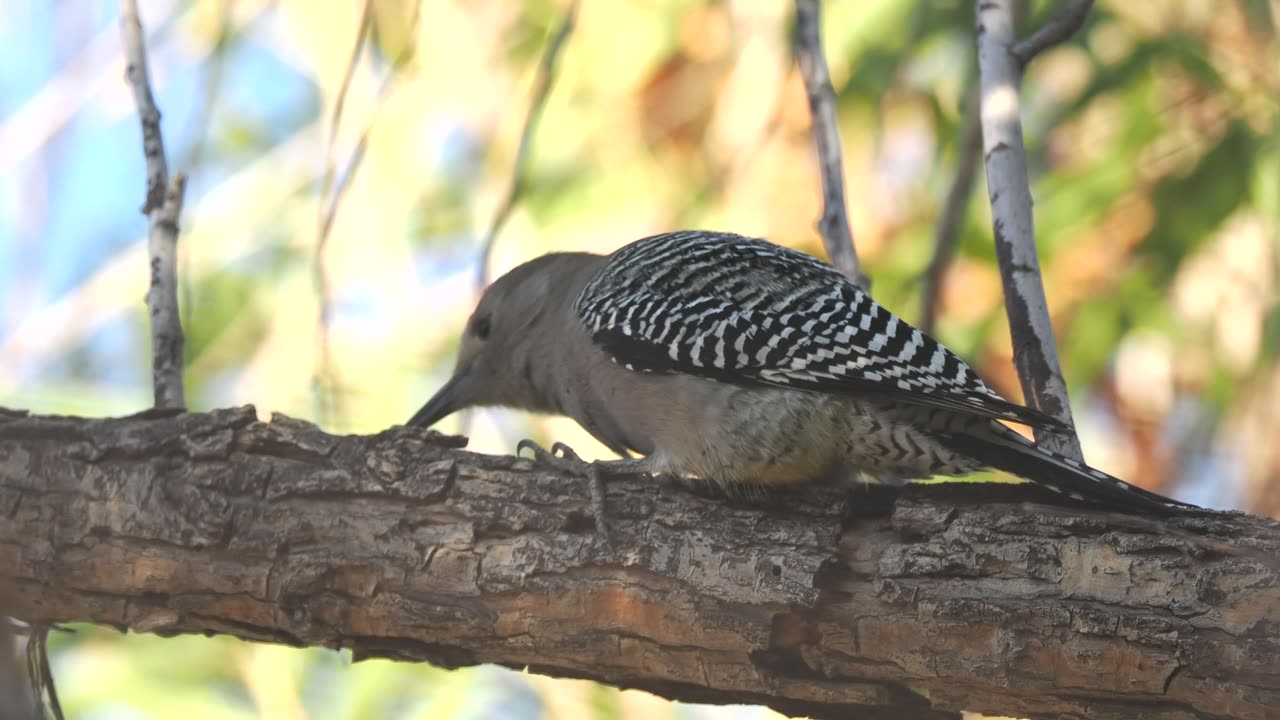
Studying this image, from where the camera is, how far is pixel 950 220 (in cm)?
482

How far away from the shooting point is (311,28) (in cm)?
702

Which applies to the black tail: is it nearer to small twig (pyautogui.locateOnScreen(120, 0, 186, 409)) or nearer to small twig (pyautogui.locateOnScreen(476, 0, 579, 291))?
small twig (pyautogui.locateOnScreen(476, 0, 579, 291))

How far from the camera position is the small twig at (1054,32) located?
354 centimetres

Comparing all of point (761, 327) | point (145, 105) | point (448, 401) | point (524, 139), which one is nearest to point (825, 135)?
point (761, 327)

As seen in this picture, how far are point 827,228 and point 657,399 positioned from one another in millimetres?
858

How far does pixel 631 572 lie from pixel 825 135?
181 centimetres

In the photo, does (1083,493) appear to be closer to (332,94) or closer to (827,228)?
(827,228)

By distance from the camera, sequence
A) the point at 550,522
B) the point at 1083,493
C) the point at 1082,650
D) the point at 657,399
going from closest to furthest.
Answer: the point at 1082,650 < the point at 1083,493 < the point at 550,522 < the point at 657,399

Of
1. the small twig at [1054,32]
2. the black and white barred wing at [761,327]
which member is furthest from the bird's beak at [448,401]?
the small twig at [1054,32]

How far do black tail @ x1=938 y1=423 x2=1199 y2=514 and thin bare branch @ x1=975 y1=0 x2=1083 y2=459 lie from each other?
0.13 metres

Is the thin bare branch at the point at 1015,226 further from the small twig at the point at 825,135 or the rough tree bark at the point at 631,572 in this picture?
the small twig at the point at 825,135

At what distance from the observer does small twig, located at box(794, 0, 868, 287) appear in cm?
412

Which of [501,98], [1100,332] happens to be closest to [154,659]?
[501,98]

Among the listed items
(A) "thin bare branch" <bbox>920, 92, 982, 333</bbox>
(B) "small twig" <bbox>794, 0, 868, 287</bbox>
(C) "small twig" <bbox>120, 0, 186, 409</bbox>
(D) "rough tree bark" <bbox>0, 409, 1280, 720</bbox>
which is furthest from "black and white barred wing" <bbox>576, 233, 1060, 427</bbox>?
(C) "small twig" <bbox>120, 0, 186, 409</bbox>
